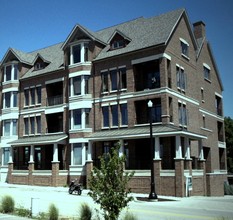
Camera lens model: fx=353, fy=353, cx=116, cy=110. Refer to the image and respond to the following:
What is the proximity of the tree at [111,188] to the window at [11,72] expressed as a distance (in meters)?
33.2

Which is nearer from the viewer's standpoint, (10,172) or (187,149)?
(187,149)

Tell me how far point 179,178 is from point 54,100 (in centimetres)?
1783

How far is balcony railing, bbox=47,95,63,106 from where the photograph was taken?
37475 mm

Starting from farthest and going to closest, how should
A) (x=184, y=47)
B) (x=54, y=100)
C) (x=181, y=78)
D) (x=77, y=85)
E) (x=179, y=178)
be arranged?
(x=54, y=100) < (x=77, y=85) < (x=184, y=47) < (x=181, y=78) < (x=179, y=178)

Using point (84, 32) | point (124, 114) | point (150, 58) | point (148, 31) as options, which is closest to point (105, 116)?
point (124, 114)

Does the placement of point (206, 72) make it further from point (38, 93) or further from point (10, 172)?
point (10, 172)

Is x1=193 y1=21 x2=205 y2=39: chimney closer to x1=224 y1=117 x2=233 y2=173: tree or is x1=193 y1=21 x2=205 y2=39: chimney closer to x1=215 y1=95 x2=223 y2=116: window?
x1=215 y1=95 x2=223 y2=116: window

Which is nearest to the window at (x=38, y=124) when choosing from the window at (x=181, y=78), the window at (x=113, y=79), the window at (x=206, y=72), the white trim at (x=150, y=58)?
the window at (x=113, y=79)

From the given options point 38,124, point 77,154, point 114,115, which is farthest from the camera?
point 38,124

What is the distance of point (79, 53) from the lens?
35469 millimetres

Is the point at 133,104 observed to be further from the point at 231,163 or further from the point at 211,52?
the point at 231,163

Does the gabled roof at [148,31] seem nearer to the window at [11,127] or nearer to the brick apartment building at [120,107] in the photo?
the brick apartment building at [120,107]

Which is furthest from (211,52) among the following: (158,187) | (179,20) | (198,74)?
(158,187)

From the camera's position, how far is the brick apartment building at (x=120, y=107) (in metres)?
29.3
